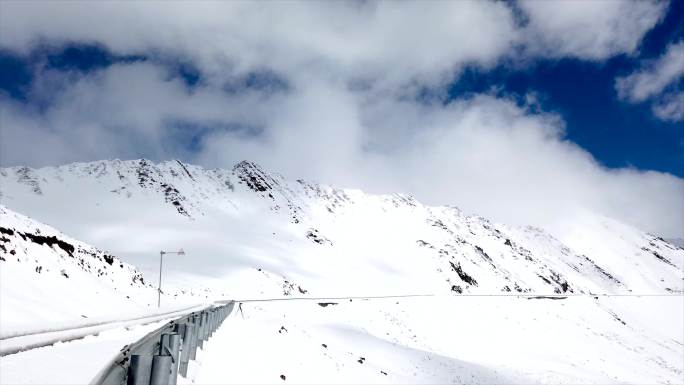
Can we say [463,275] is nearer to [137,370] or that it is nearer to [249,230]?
[249,230]

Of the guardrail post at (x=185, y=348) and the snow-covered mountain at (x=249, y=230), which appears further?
the snow-covered mountain at (x=249, y=230)

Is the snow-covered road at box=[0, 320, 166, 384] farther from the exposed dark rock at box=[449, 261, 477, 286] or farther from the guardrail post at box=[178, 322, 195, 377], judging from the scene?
the exposed dark rock at box=[449, 261, 477, 286]

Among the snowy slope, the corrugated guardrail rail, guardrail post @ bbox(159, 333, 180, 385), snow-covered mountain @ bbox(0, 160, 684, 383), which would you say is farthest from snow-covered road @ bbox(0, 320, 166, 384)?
snow-covered mountain @ bbox(0, 160, 684, 383)

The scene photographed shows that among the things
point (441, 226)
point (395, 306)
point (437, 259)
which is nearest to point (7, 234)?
point (395, 306)

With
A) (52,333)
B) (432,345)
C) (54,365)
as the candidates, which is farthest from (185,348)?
(432,345)

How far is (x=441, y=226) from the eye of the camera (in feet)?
618

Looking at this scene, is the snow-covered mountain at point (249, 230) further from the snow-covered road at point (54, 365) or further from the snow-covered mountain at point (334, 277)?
the snow-covered road at point (54, 365)

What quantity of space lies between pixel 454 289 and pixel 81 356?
115m

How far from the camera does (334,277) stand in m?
98.8

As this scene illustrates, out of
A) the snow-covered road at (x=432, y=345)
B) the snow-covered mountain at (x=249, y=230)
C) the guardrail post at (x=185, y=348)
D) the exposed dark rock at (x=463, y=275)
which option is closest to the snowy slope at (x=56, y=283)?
the guardrail post at (x=185, y=348)

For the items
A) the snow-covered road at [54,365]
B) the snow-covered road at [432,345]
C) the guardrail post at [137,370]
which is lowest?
the guardrail post at [137,370]

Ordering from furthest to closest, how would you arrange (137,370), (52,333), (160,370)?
(52,333) → (160,370) → (137,370)

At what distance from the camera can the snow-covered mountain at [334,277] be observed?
3062cm

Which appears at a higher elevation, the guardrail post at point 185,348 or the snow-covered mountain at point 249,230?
the snow-covered mountain at point 249,230
